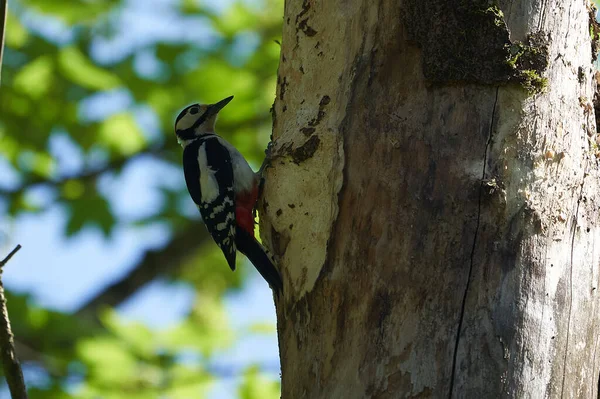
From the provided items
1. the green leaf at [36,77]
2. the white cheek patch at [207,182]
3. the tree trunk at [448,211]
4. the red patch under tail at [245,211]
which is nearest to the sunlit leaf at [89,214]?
the green leaf at [36,77]

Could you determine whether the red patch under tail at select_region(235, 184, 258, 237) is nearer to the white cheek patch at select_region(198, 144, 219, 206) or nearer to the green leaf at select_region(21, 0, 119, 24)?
the white cheek patch at select_region(198, 144, 219, 206)

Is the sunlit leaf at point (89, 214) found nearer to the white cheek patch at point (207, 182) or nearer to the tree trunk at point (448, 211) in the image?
the white cheek patch at point (207, 182)

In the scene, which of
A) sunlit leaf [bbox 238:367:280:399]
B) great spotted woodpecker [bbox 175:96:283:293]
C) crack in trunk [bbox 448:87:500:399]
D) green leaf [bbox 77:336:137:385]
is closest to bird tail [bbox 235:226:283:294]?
great spotted woodpecker [bbox 175:96:283:293]

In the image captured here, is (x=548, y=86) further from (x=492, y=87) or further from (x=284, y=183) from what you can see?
(x=284, y=183)

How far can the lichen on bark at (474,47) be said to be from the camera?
2.64 m

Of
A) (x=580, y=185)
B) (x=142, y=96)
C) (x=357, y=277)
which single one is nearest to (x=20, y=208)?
(x=142, y=96)

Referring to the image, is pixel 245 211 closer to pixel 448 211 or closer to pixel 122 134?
pixel 448 211

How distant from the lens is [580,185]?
2.61 m

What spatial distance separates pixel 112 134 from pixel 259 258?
3.45 metres

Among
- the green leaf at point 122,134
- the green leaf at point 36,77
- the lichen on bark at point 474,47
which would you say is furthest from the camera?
the green leaf at point 122,134

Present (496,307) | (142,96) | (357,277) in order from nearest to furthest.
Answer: (496,307), (357,277), (142,96)

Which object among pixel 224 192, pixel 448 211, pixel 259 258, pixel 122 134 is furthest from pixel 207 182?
pixel 448 211

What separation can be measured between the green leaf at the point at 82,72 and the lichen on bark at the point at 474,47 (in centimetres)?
348

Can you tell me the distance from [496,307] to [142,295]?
20.2 ft
